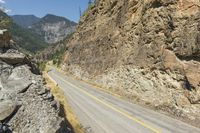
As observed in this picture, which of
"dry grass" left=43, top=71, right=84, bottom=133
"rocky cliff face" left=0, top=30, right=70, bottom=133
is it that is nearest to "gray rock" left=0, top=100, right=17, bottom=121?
"rocky cliff face" left=0, top=30, right=70, bottom=133

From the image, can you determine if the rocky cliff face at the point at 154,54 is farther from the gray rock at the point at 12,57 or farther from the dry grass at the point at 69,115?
the gray rock at the point at 12,57

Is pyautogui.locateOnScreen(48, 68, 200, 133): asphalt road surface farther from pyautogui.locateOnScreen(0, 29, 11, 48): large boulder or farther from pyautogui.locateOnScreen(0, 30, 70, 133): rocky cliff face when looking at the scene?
pyautogui.locateOnScreen(0, 29, 11, 48): large boulder

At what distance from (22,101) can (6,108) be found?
1.10 metres

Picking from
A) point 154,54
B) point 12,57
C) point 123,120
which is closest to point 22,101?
point 12,57

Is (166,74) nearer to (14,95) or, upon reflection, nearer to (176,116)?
(176,116)

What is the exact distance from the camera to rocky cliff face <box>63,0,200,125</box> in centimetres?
2758

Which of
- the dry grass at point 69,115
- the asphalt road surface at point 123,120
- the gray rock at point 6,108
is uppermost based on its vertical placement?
the gray rock at point 6,108

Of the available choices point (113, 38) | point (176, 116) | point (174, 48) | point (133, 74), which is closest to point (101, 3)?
point (113, 38)

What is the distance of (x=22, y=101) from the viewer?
47.8ft

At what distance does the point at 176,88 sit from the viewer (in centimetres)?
2862

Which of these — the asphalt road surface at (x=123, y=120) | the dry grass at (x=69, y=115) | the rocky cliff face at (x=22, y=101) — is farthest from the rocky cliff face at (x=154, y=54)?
the rocky cliff face at (x=22, y=101)

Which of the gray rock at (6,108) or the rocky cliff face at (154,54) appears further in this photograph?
the rocky cliff face at (154,54)

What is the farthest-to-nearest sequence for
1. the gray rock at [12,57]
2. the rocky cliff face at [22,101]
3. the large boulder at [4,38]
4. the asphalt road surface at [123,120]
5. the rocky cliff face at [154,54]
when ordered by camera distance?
the rocky cliff face at [154,54] < the asphalt road surface at [123,120] < the large boulder at [4,38] < the gray rock at [12,57] < the rocky cliff face at [22,101]

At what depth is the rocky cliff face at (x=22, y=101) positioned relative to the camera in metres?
13.5
